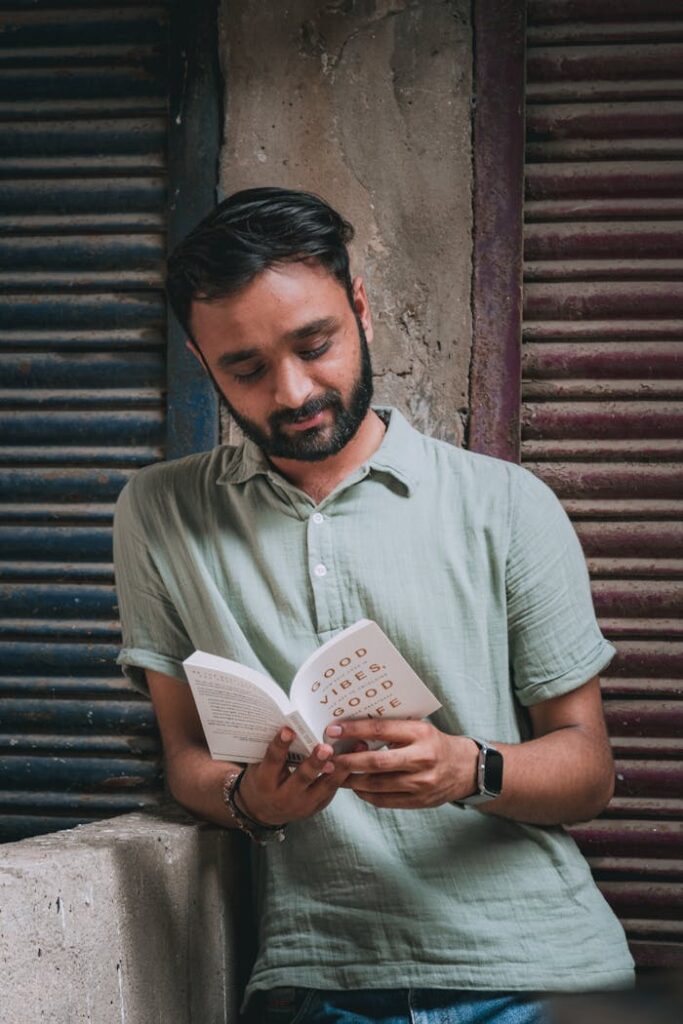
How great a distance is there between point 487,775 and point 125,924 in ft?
2.25

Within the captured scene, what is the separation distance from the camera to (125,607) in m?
2.05

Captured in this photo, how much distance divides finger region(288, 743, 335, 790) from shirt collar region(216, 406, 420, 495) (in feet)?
2.04

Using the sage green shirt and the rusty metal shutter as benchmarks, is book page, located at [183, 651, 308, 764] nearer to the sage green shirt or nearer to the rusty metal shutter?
the sage green shirt

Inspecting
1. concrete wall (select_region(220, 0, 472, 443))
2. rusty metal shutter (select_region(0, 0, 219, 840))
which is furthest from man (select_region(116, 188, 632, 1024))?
rusty metal shutter (select_region(0, 0, 219, 840))

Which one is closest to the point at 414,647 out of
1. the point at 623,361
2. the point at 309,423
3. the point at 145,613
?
the point at 309,423

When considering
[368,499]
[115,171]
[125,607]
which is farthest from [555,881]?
[115,171]

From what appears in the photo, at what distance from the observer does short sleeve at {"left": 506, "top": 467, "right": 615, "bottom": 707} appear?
186cm

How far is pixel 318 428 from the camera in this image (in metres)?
1.87

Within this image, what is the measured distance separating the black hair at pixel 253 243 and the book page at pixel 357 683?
77cm

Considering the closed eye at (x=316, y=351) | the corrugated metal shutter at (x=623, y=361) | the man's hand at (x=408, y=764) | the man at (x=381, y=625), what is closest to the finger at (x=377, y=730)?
the man's hand at (x=408, y=764)

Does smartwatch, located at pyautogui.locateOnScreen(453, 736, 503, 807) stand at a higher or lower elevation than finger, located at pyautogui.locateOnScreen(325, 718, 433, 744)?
lower

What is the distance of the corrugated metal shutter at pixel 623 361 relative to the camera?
94.0 inches

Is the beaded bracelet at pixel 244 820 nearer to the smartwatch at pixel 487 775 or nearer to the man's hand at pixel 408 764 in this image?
the man's hand at pixel 408 764

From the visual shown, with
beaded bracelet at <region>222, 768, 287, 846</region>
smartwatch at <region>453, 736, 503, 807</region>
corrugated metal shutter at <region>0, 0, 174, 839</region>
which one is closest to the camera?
smartwatch at <region>453, 736, 503, 807</region>
